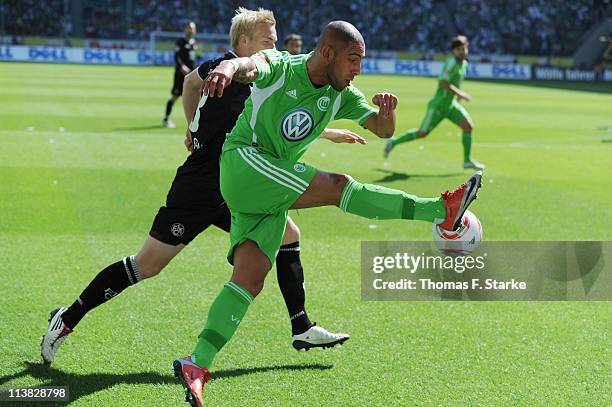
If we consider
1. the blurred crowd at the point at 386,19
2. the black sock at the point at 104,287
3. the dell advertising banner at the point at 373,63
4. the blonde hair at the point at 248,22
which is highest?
the blonde hair at the point at 248,22

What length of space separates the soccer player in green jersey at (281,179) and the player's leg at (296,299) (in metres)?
0.70

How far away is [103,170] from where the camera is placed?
1204 centimetres

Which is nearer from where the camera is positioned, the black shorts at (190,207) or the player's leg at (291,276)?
the black shorts at (190,207)

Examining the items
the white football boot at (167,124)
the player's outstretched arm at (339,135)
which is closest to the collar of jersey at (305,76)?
the player's outstretched arm at (339,135)

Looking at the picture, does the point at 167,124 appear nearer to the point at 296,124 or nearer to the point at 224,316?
the point at 296,124

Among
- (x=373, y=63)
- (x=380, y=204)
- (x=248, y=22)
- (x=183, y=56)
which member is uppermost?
(x=248, y=22)

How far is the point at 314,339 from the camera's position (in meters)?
5.02

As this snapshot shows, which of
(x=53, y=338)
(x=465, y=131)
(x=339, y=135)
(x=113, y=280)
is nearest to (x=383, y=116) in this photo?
(x=339, y=135)

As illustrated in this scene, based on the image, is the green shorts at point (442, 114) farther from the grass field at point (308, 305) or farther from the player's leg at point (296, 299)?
the player's leg at point (296, 299)

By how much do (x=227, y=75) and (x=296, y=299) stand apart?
6.00 ft

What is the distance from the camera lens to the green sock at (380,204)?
4297mm

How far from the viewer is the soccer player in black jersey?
4895mm

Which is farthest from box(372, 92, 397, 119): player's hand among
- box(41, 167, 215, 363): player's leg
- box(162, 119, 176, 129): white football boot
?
box(162, 119, 176, 129): white football boot

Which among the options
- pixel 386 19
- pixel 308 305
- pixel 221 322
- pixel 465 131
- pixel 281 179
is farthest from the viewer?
pixel 386 19
